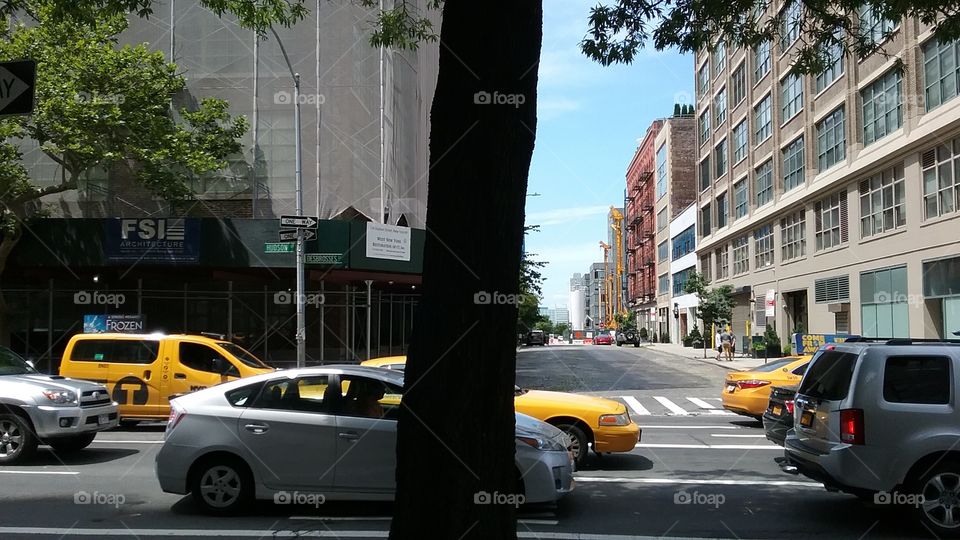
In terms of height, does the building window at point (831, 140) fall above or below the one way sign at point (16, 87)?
above

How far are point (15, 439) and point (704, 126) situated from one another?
59.1 meters

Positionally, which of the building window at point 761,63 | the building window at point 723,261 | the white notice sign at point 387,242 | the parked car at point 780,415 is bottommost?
the parked car at point 780,415

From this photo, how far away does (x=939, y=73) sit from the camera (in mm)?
24828

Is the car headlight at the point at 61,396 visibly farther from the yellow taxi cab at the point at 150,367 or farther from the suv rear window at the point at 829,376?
the suv rear window at the point at 829,376

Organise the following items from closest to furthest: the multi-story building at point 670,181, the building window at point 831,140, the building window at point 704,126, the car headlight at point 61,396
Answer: the car headlight at point 61,396, the building window at point 831,140, the building window at point 704,126, the multi-story building at point 670,181

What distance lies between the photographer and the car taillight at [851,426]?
6.77 metres

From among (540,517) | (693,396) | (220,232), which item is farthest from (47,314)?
(540,517)

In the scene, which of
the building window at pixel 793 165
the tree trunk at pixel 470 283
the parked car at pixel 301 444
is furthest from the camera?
the building window at pixel 793 165

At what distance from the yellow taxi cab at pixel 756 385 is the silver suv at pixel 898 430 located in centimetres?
712

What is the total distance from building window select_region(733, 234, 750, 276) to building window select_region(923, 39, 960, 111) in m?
23.8

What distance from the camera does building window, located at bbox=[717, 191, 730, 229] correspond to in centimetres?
5459

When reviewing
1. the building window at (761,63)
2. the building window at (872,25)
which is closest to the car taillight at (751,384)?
the building window at (872,25)

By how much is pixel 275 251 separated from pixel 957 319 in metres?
21.9

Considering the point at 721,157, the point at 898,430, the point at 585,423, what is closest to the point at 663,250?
the point at 721,157
